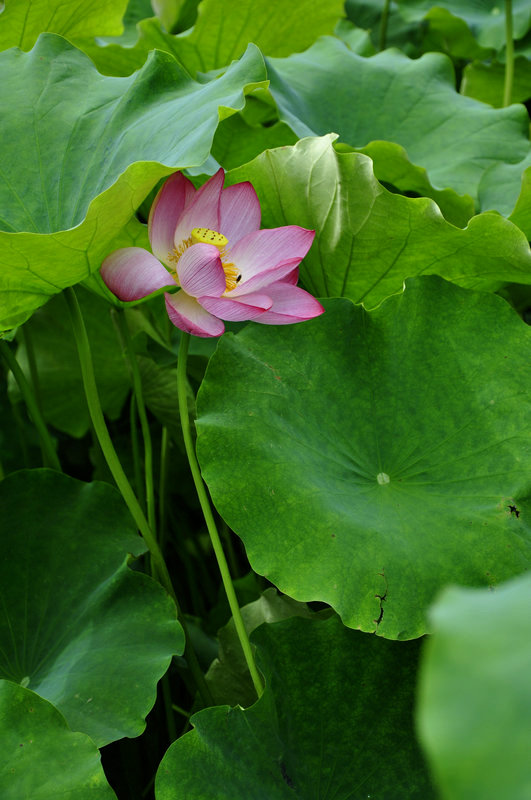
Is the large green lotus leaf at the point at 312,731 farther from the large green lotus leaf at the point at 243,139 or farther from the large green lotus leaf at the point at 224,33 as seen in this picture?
the large green lotus leaf at the point at 224,33

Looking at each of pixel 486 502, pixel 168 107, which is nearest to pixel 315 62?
pixel 168 107

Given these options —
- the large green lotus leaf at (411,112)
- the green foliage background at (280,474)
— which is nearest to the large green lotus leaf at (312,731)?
the green foliage background at (280,474)

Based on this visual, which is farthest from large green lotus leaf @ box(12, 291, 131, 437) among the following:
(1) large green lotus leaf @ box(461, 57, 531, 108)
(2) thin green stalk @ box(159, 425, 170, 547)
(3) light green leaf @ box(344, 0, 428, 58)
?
(3) light green leaf @ box(344, 0, 428, 58)

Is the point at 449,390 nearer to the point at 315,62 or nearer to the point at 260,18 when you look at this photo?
the point at 315,62

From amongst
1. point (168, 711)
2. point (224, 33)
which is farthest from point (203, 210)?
point (224, 33)

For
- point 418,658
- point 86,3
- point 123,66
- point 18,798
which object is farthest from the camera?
point 123,66
